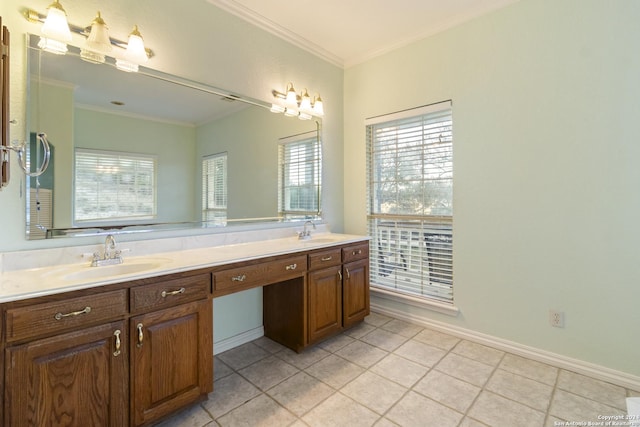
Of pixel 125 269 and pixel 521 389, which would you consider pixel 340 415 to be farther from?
pixel 125 269

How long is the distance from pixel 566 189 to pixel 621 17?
1.10 meters

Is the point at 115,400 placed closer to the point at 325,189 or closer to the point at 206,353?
the point at 206,353

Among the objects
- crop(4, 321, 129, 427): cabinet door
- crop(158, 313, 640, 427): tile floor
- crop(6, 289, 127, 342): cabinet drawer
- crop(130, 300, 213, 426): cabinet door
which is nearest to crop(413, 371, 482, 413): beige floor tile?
crop(158, 313, 640, 427): tile floor

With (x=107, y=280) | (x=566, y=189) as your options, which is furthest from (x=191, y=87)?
(x=566, y=189)

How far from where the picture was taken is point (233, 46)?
7.98 feet

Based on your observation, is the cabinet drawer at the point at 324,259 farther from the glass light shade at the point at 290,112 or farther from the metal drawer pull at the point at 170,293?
the glass light shade at the point at 290,112

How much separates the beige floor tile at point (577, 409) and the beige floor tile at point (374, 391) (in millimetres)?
841

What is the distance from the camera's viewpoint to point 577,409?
5.75 ft

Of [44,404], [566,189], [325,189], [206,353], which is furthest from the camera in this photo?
[325,189]

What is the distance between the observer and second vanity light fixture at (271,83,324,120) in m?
2.79

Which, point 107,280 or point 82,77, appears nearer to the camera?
point 107,280

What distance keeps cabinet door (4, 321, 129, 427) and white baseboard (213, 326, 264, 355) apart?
1.00 metres


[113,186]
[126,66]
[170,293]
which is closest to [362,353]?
[170,293]

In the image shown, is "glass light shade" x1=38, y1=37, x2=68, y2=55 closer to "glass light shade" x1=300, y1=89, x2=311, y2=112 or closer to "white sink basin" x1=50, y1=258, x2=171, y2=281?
"white sink basin" x1=50, y1=258, x2=171, y2=281
